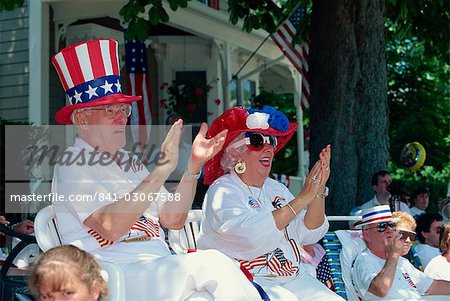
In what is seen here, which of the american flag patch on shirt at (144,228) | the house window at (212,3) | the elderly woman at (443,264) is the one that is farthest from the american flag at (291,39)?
the american flag patch on shirt at (144,228)

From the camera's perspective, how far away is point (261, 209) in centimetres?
480

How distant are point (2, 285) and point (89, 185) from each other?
896 mm

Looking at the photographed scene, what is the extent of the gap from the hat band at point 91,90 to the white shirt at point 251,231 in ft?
2.94

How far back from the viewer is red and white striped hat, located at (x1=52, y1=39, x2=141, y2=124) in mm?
4273

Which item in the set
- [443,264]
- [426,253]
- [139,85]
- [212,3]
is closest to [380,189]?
[426,253]

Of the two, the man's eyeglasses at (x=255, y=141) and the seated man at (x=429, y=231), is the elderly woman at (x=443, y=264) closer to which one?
the seated man at (x=429, y=231)

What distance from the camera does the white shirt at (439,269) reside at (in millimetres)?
6094

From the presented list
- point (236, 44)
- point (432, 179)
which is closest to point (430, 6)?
point (236, 44)

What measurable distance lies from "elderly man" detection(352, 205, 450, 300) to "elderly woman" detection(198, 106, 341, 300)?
60 centimetres

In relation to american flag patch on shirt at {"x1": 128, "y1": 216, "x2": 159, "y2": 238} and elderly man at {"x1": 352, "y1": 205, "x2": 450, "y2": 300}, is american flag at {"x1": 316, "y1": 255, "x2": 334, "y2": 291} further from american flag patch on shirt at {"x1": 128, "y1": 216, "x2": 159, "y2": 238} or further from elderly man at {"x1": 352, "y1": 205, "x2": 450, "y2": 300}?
american flag patch on shirt at {"x1": 128, "y1": 216, "x2": 159, "y2": 238}

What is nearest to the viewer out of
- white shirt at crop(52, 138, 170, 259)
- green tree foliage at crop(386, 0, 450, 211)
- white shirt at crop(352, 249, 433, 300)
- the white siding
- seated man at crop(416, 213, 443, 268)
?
white shirt at crop(52, 138, 170, 259)

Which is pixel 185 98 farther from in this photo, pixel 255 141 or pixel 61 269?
pixel 61 269

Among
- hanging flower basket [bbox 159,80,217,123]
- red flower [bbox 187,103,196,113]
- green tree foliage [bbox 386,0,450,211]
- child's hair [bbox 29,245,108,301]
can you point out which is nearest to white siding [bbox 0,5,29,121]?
hanging flower basket [bbox 159,80,217,123]

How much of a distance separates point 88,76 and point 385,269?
2285 millimetres
